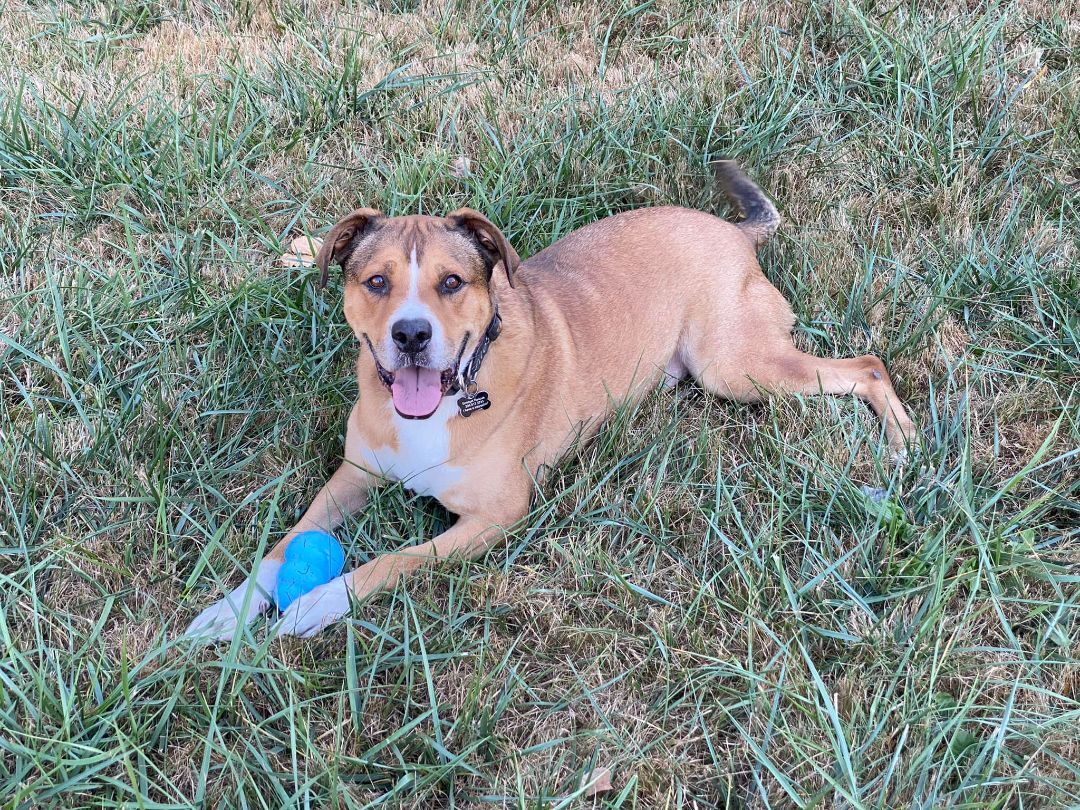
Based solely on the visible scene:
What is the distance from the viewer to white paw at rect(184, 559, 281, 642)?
3.13 meters

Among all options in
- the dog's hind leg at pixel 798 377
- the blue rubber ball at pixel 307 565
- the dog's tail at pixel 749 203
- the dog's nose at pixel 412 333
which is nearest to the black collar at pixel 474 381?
the dog's nose at pixel 412 333

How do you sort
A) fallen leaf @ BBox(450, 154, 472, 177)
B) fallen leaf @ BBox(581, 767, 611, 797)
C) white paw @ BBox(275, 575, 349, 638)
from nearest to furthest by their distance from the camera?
fallen leaf @ BBox(581, 767, 611, 797)
white paw @ BBox(275, 575, 349, 638)
fallen leaf @ BBox(450, 154, 472, 177)

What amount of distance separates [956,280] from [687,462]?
1.85 meters

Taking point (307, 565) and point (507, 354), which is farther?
point (507, 354)

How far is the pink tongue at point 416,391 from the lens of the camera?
137 inches

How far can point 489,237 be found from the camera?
366 cm

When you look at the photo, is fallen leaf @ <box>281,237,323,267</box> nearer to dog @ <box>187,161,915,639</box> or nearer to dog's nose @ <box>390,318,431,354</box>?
dog @ <box>187,161,915,639</box>

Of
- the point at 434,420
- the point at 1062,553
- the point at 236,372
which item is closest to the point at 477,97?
the point at 236,372

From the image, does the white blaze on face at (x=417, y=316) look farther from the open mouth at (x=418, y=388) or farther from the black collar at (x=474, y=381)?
the black collar at (x=474, y=381)

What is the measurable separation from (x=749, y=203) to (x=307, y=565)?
10.1 ft

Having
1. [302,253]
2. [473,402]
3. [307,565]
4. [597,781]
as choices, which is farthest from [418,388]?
[302,253]

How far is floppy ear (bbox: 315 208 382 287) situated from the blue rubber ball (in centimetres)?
102

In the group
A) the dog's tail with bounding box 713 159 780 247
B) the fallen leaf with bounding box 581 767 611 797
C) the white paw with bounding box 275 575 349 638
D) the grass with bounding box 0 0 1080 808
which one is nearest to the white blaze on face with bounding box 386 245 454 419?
the grass with bounding box 0 0 1080 808

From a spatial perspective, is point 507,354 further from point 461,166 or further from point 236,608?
point 461,166
